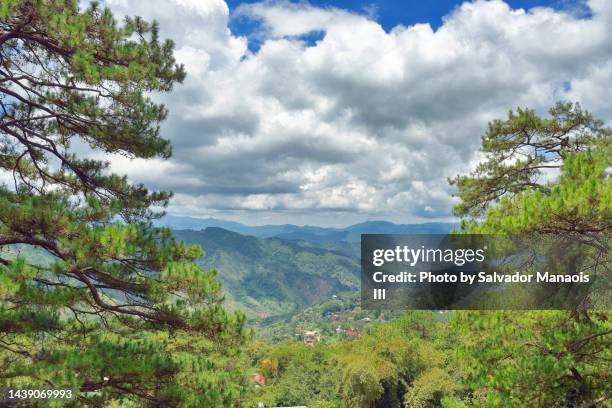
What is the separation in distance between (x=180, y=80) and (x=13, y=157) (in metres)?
3.39

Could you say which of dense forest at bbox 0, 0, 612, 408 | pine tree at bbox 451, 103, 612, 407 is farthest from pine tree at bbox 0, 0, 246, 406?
pine tree at bbox 451, 103, 612, 407

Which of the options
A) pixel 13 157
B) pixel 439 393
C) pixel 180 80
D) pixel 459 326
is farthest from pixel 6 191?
pixel 439 393

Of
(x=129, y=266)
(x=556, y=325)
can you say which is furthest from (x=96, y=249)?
(x=556, y=325)

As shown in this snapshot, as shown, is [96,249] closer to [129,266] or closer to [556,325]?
[129,266]

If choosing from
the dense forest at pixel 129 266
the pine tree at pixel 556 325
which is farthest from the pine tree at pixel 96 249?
the pine tree at pixel 556 325

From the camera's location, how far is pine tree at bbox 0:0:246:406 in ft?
17.6

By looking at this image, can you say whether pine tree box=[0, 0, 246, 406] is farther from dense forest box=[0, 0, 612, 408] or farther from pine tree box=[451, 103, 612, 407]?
pine tree box=[451, 103, 612, 407]

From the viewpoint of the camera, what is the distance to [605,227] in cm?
519

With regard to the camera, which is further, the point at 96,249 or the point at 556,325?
the point at 556,325

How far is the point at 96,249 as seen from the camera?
5.44 metres

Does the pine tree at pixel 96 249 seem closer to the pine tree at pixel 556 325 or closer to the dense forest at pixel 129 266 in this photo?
the dense forest at pixel 129 266

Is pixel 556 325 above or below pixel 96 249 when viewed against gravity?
below

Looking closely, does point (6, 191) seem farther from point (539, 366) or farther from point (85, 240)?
point (539, 366)

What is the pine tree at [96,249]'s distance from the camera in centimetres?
537
